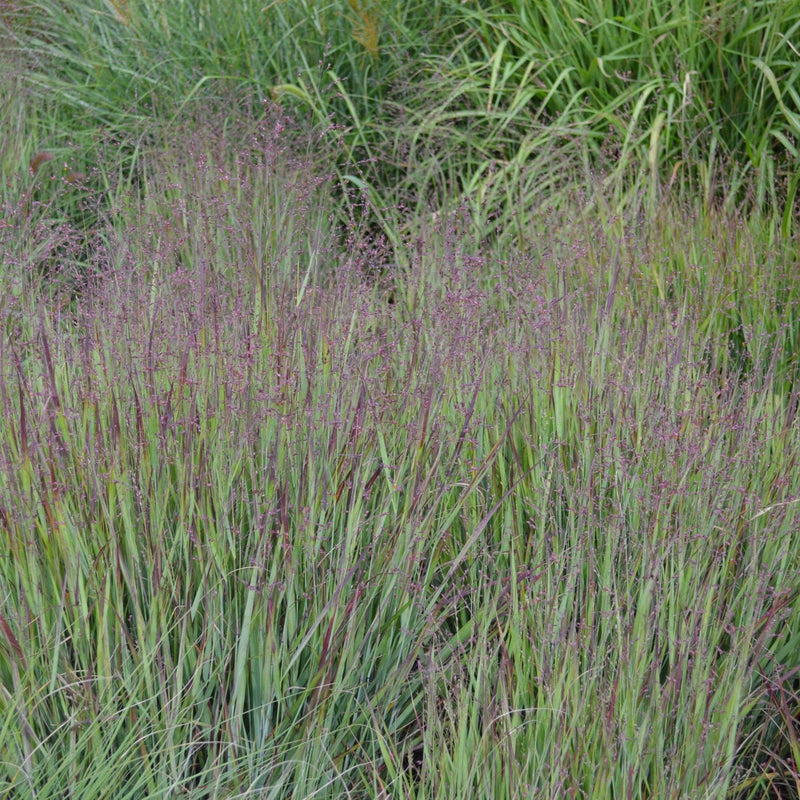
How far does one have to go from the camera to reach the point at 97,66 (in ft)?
16.9

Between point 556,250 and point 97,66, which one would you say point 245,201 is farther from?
point 97,66

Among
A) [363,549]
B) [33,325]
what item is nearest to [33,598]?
[363,549]

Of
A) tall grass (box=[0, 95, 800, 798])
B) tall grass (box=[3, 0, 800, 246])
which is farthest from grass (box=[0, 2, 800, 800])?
tall grass (box=[3, 0, 800, 246])

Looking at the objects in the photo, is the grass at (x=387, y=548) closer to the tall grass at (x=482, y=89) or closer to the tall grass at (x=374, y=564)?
the tall grass at (x=374, y=564)

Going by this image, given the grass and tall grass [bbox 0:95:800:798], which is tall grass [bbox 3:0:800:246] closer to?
the grass

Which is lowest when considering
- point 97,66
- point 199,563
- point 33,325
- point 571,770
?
point 571,770

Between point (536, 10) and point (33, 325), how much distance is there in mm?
3422

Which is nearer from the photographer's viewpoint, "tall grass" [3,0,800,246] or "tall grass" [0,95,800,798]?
"tall grass" [0,95,800,798]

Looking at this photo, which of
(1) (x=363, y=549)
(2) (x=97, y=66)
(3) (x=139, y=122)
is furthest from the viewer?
→ (2) (x=97, y=66)

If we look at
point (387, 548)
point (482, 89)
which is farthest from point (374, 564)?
point (482, 89)

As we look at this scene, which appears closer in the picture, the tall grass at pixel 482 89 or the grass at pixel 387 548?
the grass at pixel 387 548

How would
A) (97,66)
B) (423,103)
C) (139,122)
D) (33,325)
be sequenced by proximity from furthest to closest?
1. (97,66)
2. (423,103)
3. (139,122)
4. (33,325)

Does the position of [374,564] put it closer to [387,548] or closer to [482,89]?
[387,548]

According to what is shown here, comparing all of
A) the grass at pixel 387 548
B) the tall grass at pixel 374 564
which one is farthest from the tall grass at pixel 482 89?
the tall grass at pixel 374 564
